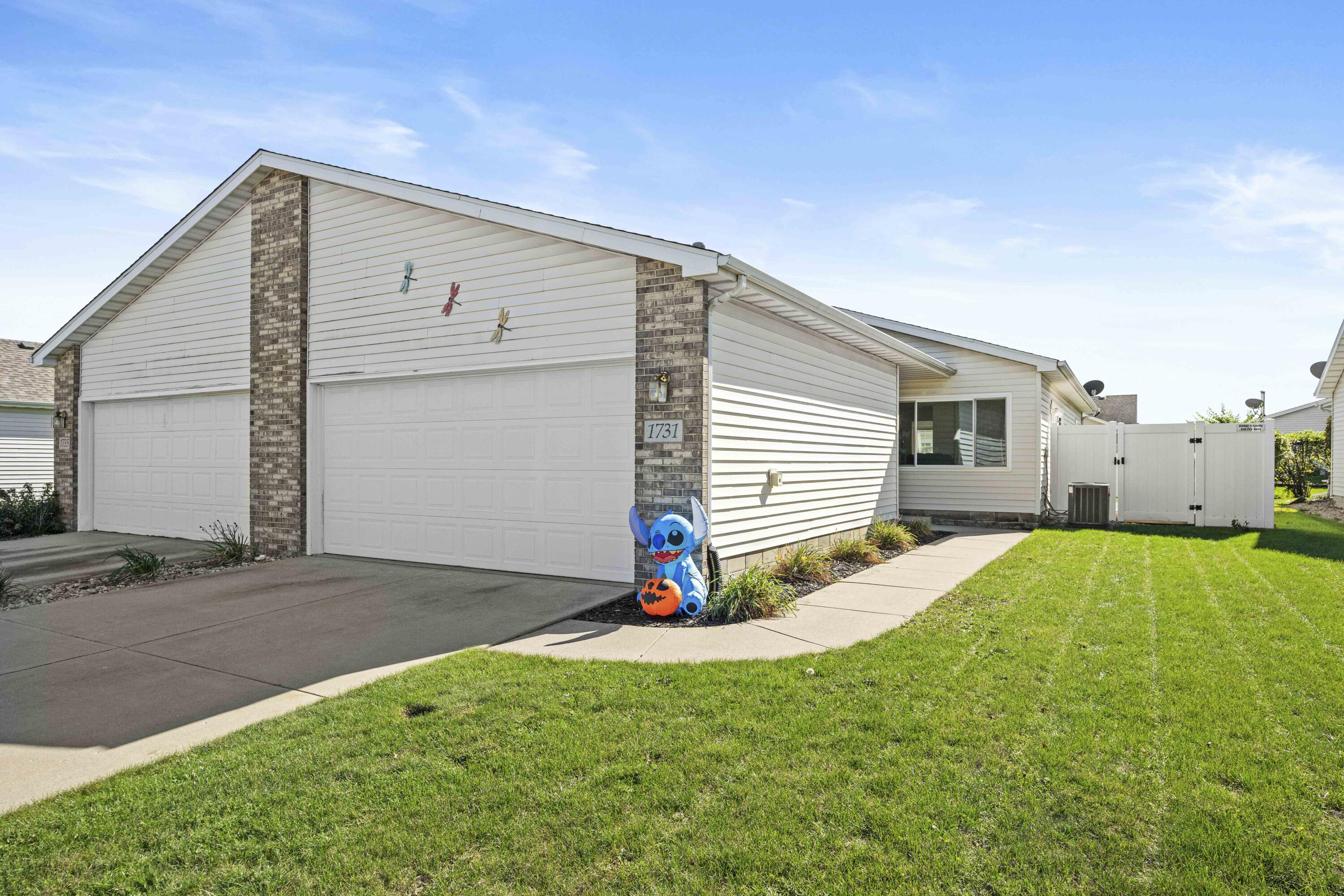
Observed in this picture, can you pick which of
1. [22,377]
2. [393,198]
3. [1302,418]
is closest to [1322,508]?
[393,198]

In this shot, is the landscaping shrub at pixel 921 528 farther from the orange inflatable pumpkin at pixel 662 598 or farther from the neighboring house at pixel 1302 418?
A: the neighboring house at pixel 1302 418

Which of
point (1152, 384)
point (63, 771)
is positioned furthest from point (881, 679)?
point (1152, 384)

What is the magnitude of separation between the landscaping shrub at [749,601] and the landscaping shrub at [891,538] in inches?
169

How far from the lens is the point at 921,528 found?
12180mm

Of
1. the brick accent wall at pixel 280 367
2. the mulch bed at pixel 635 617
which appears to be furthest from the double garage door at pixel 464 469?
the mulch bed at pixel 635 617

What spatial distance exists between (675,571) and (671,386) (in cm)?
181

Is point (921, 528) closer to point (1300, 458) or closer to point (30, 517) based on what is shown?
point (30, 517)

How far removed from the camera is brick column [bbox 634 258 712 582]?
22.8 ft

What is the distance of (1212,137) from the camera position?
28.7 feet

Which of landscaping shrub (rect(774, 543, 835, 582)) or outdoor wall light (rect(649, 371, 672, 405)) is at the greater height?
outdoor wall light (rect(649, 371, 672, 405))

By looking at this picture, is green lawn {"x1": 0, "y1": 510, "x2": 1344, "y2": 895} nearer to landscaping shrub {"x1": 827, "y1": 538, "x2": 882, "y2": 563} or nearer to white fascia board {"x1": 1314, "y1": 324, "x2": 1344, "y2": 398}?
Result: landscaping shrub {"x1": 827, "y1": 538, "x2": 882, "y2": 563}

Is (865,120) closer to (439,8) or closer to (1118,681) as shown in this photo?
(439,8)

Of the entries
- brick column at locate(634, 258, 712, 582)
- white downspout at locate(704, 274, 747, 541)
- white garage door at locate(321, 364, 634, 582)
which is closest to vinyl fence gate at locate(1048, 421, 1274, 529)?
white downspout at locate(704, 274, 747, 541)

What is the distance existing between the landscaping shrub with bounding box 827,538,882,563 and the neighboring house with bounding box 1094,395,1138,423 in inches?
1002
